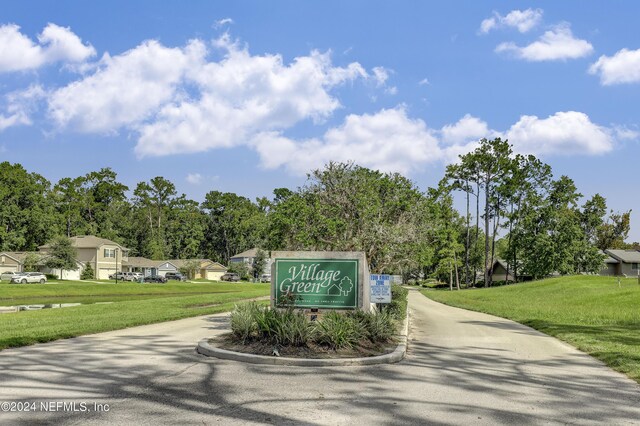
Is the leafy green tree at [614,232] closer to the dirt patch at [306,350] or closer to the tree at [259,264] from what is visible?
the tree at [259,264]

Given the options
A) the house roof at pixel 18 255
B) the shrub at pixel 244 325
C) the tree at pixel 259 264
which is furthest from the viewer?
the tree at pixel 259 264

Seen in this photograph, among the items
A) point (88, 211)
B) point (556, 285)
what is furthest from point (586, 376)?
point (88, 211)

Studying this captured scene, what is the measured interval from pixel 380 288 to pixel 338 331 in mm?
5794

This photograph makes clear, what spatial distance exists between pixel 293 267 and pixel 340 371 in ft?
13.0

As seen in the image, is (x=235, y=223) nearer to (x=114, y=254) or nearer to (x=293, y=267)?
(x=114, y=254)

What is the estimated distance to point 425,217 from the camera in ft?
80.2

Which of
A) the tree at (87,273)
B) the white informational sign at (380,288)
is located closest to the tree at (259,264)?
the tree at (87,273)

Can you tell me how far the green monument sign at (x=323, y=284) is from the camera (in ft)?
42.3

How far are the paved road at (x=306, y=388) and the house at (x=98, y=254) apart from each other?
247 feet

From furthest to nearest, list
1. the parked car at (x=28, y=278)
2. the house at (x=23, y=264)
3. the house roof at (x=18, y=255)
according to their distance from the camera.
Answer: the house roof at (x=18, y=255), the house at (x=23, y=264), the parked car at (x=28, y=278)

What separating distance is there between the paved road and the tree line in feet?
29.0

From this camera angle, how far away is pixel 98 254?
272 feet

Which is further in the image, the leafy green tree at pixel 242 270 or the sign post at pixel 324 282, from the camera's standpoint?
the leafy green tree at pixel 242 270

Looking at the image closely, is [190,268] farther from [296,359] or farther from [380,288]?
[296,359]
